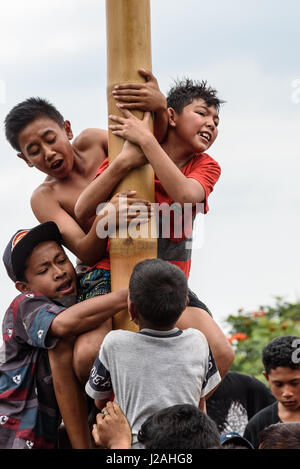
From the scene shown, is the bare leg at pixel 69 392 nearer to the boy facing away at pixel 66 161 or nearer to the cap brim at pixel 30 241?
the boy facing away at pixel 66 161

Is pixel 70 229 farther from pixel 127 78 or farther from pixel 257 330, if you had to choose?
pixel 257 330

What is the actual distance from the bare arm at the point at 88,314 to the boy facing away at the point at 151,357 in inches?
9.7

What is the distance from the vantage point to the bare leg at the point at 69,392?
3.46 metres

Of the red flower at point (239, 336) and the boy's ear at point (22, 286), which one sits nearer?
the boy's ear at point (22, 286)

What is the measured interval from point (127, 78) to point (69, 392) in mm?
1544

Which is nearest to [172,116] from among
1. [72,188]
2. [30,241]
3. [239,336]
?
[72,188]

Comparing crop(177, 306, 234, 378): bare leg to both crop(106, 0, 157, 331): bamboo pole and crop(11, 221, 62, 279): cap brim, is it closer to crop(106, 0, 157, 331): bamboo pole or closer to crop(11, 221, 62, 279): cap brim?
crop(106, 0, 157, 331): bamboo pole

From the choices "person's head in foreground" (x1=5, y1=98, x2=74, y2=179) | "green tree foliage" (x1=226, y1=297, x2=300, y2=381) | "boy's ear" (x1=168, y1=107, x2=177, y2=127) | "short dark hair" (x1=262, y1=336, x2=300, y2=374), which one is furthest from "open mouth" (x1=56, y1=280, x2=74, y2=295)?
"green tree foliage" (x1=226, y1=297, x2=300, y2=381)

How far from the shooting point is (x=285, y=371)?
4.57m

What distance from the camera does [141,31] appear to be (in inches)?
139

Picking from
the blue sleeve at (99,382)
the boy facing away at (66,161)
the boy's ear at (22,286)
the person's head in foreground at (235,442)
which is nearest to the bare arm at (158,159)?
the boy facing away at (66,161)

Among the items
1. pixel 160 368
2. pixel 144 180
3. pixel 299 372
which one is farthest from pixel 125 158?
pixel 299 372

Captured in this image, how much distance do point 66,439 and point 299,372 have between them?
159cm

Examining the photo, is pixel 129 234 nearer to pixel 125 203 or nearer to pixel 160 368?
pixel 125 203
